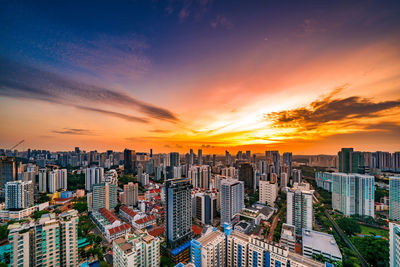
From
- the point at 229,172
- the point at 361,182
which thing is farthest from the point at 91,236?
the point at 361,182

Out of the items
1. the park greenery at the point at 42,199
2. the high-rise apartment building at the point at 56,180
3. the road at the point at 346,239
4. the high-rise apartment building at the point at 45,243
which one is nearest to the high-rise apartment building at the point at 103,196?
the park greenery at the point at 42,199

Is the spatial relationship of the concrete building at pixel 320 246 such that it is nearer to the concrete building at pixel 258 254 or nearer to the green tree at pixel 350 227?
the concrete building at pixel 258 254

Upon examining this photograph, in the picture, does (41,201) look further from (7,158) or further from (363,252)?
(363,252)

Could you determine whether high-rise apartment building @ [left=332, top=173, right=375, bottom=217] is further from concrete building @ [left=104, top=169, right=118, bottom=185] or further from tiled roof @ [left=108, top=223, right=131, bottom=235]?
concrete building @ [left=104, top=169, right=118, bottom=185]

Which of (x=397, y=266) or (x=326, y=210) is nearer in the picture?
(x=397, y=266)

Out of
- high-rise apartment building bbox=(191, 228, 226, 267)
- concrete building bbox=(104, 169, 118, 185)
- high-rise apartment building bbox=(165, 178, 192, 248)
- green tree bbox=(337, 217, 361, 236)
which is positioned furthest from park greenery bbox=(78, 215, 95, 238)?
green tree bbox=(337, 217, 361, 236)

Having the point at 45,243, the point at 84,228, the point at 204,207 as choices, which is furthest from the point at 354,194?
the point at 84,228
